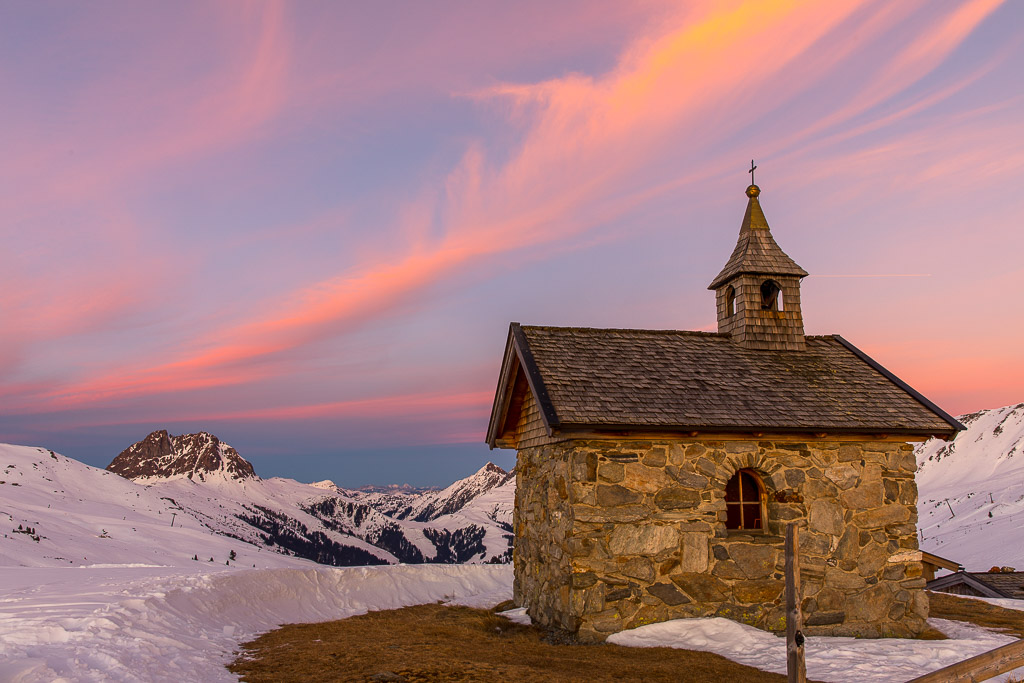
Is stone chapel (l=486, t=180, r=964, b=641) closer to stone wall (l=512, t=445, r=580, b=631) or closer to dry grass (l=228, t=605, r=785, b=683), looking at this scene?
stone wall (l=512, t=445, r=580, b=631)

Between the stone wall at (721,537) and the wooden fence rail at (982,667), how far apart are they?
16.5 ft

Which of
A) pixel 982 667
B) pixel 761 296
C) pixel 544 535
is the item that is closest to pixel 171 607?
pixel 544 535

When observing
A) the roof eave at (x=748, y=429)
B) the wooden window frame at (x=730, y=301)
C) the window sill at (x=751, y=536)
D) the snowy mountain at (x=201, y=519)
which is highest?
the wooden window frame at (x=730, y=301)

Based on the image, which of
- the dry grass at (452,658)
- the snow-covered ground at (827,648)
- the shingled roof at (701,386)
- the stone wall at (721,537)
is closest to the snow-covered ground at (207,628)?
the snow-covered ground at (827,648)

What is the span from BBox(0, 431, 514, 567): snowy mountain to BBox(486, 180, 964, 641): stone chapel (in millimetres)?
20976

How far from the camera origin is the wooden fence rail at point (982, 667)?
726cm

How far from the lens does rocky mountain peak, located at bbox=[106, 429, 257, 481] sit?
18075 cm

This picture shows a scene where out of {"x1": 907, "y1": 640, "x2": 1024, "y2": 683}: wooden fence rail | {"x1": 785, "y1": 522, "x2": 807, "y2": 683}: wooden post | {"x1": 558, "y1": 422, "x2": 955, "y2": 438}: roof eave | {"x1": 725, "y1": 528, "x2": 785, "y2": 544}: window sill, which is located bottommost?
{"x1": 907, "y1": 640, "x2": 1024, "y2": 683}: wooden fence rail

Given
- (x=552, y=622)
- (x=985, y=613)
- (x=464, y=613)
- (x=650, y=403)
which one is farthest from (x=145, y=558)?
(x=985, y=613)

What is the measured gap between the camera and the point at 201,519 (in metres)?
98.1

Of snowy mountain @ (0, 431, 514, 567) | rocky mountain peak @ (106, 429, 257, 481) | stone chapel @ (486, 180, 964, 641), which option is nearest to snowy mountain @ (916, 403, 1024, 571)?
stone chapel @ (486, 180, 964, 641)

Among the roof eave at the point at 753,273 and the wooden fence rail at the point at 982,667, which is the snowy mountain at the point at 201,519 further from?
the wooden fence rail at the point at 982,667

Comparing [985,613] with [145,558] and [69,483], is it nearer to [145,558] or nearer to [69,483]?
[145,558]

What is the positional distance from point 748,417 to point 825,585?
3.55 metres
